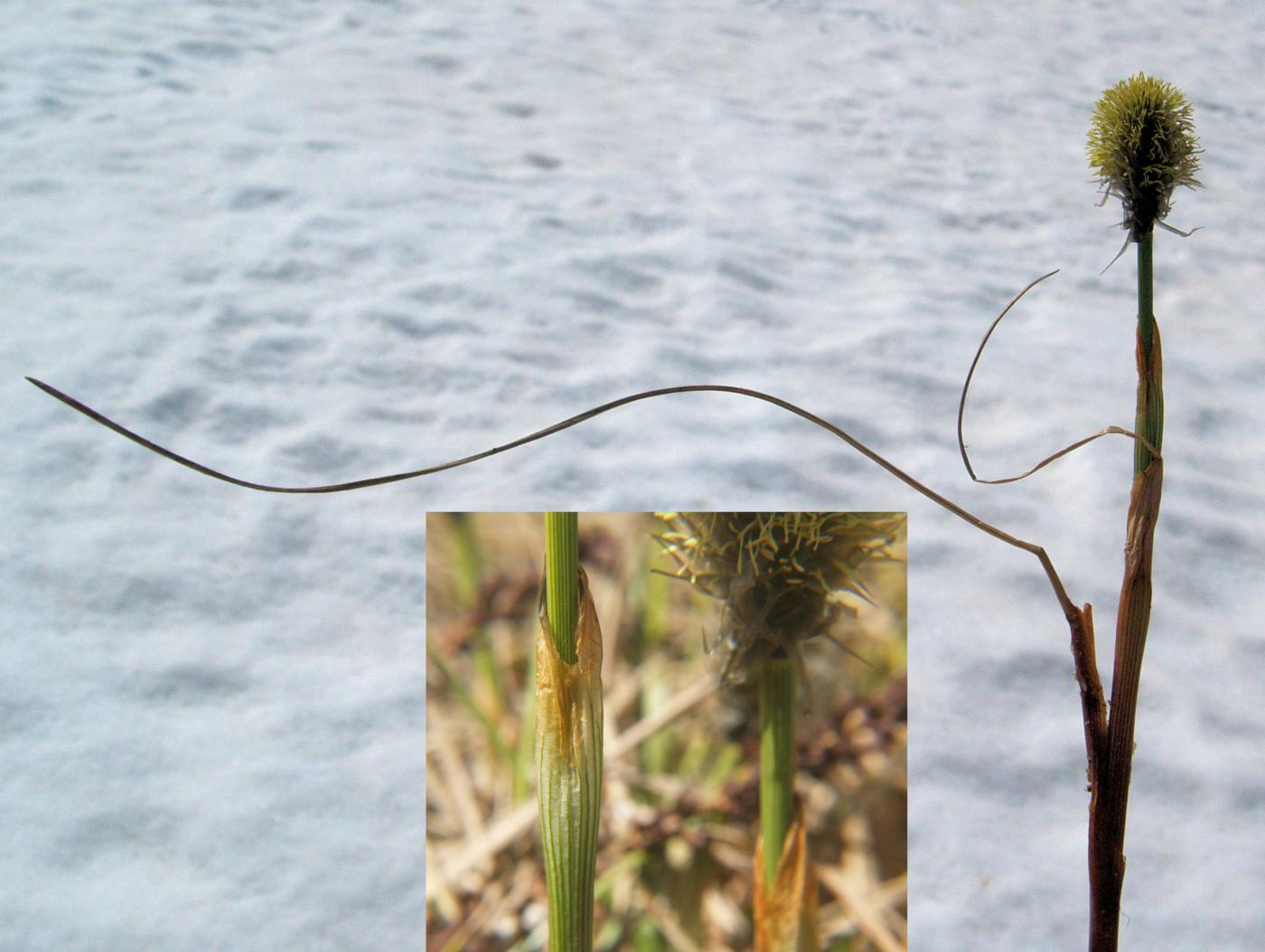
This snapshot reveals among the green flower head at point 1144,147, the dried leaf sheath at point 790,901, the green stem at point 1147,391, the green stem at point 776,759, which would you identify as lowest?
the dried leaf sheath at point 790,901

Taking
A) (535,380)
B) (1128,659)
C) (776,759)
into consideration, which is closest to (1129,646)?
(1128,659)

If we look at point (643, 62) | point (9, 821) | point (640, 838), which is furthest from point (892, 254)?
point (9, 821)

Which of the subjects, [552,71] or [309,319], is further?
[552,71]

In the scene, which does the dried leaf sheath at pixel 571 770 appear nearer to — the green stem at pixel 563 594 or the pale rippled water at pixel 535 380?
the green stem at pixel 563 594

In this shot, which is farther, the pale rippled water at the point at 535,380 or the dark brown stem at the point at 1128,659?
the pale rippled water at the point at 535,380

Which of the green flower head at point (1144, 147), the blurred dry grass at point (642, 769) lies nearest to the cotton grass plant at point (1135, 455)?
the green flower head at point (1144, 147)

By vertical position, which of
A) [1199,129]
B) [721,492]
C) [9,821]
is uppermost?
[1199,129]

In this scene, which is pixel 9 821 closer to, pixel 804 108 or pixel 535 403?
pixel 535 403

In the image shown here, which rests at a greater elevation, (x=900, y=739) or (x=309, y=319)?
(x=309, y=319)
